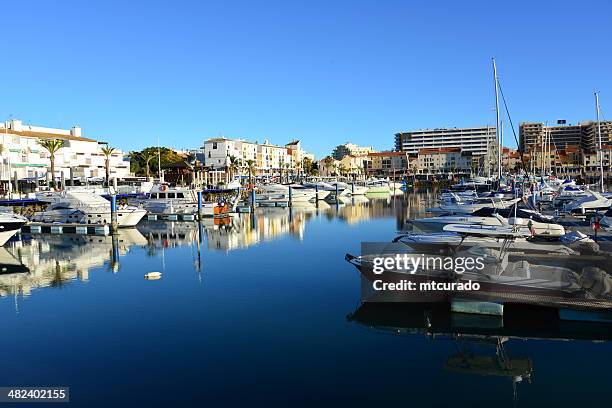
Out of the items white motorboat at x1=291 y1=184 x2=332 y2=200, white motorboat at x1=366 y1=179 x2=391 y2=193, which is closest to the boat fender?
white motorboat at x1=291 y1=184 x2=332 y2=200

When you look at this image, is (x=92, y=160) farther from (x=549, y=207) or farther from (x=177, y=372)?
(x=177, y=372)

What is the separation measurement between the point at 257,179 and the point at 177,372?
427 ft

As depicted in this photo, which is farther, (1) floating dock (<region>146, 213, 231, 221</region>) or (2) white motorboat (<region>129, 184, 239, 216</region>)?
(2) white motorboat (<region>129, 184, 239, 216</region>)

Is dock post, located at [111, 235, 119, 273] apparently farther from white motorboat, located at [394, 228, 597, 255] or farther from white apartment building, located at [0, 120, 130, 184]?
white apartment building, located at [0, 120, 130, 184]

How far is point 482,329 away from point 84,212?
40599mm

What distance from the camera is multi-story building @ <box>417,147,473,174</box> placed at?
19138 cm

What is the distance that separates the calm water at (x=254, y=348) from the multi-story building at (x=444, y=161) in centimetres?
17134

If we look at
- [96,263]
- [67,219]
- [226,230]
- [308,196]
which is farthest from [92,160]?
[96,263]

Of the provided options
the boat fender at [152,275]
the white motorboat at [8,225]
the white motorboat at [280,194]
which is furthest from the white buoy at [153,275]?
the white motorboat at [280,194]

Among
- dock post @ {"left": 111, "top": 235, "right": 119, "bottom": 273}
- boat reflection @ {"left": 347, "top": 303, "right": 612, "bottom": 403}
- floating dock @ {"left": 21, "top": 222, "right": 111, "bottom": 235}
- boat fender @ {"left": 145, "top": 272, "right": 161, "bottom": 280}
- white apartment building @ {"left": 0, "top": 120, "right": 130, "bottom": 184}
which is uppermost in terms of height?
white apartment building @ {"left": 0, "top": 120, "right": 130, "bottom": 184}

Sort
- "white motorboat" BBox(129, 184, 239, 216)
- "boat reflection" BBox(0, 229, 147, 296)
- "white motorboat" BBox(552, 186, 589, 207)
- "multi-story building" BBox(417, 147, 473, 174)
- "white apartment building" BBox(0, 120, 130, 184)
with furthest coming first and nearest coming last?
"multi-story building" BBox(417, 147, 473, 174)
"white apartment building" BBox(0, 120, 130, 184)
"white motorboat" BBox(129, 184, 239, 216)
"white motorboat" BBox(552, 186, 589, 207)
"boat reflection" BBox(0, 229, 147, 296)

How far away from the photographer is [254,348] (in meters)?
16.2

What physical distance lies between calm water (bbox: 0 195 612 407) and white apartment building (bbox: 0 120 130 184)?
56413 millimetres

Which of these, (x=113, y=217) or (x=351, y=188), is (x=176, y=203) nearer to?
(x=113, y=217)
